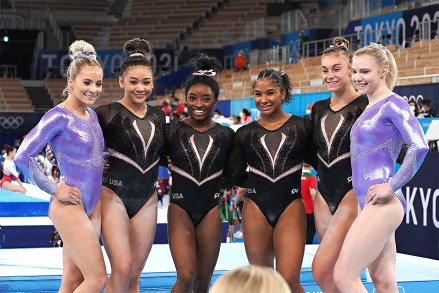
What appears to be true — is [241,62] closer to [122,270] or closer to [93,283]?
[122,270]

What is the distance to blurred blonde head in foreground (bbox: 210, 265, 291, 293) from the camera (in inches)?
84.7

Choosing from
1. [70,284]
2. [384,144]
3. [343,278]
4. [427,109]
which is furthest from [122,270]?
[427,109]

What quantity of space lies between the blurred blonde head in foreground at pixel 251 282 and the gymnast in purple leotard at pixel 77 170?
89.9 inches

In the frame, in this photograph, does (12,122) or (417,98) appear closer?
(417,98)

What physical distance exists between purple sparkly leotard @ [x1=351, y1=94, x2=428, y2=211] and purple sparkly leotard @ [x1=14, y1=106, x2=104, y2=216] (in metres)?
1.42

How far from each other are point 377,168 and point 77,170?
1.63 meters

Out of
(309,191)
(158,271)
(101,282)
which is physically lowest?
(158,271)

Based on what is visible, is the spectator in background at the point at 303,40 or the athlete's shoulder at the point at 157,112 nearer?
the athlete's shoulder at the point at 157,112

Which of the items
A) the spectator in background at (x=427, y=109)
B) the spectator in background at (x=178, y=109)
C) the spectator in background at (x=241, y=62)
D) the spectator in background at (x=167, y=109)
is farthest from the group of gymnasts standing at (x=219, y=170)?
the spectator in background at (x=241, y=62)

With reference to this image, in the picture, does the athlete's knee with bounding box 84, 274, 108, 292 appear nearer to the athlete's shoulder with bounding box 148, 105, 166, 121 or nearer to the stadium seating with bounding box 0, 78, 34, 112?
the athlete's shoulder with bounding box 148, 105, 166, 121

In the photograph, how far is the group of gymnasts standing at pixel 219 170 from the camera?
14.2 feet

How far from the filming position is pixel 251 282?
2.16m

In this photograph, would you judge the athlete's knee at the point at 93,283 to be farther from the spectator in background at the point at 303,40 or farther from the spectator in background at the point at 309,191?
the spectator in background at the point at 303,40

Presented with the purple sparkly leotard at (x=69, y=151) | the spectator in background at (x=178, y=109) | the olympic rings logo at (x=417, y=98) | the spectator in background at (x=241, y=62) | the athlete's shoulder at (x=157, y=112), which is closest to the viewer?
the purple sparkly leotard at (x=69, y=151)
